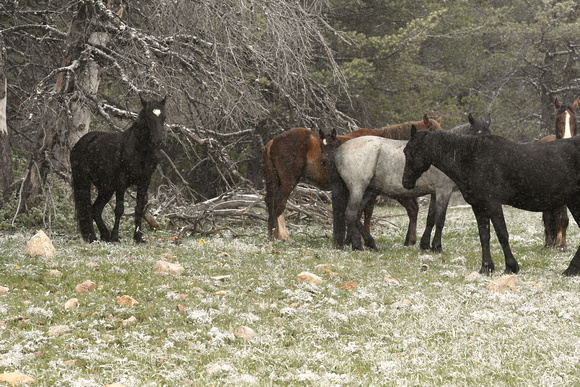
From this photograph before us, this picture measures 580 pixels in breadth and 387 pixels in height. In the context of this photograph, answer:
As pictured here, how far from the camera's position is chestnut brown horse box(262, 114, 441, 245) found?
1022 centimetres

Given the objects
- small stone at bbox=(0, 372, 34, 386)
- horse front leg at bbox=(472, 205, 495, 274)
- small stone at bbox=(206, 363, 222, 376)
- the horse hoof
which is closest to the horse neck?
horse front leg at bbox=(472, 205, 495, 274)

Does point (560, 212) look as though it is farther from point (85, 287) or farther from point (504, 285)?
point (85, 287)

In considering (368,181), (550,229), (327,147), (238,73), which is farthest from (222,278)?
(238,73)

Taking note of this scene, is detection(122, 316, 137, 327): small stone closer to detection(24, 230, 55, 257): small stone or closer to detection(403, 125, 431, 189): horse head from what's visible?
detection(24, 230, 55, 257): small stone

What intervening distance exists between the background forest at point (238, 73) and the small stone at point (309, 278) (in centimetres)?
390

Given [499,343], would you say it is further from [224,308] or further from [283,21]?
[283,21]

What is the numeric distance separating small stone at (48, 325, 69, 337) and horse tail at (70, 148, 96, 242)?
195 inches

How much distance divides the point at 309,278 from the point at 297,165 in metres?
4.28

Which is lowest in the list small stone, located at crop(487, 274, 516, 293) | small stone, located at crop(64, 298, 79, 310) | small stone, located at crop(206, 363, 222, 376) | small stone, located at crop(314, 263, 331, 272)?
small stone, located at crop(314, 263, 331, 272)

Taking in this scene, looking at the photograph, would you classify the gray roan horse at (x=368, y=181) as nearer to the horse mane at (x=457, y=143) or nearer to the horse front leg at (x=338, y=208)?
the horse front leg at (x=338, y=208)

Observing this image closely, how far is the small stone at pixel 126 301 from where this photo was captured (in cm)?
520

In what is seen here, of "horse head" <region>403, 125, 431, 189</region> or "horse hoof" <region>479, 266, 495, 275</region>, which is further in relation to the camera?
"horse head" <region>403, 125, 431, 189</region>

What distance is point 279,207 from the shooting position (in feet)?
34.3

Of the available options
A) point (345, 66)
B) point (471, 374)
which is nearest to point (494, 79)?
point (345, 66)
